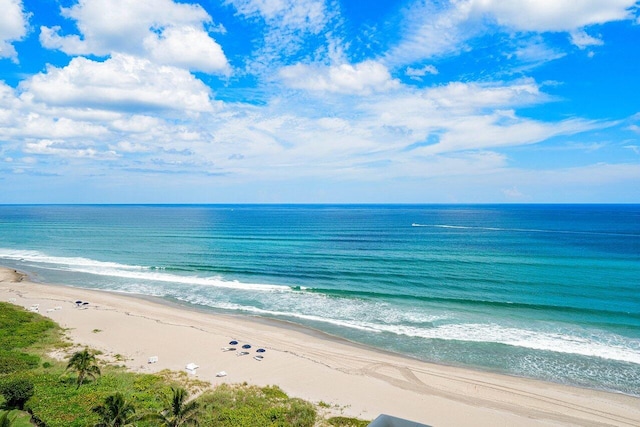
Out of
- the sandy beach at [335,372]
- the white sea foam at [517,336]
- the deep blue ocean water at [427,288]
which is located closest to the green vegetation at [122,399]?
the sandy beach at [335,372]

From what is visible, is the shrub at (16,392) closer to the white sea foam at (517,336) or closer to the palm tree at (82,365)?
the palm tree at (82,365)

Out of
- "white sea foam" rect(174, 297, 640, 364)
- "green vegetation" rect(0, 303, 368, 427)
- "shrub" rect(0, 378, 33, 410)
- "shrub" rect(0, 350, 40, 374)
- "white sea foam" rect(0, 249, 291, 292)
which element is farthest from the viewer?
"white sea foam" rect(0, 249, 291, 292)

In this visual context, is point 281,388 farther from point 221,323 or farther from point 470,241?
point 470,241

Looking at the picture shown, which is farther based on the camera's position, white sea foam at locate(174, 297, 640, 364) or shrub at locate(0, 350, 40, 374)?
white sea foam at locate(174, 297, 640, 364)

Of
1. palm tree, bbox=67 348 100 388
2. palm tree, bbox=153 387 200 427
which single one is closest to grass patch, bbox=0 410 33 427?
palm tree, bbox=67 348 100 388

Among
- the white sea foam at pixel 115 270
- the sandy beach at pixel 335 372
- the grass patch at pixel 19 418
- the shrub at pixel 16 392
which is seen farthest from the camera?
the white sea foam at pixel 115 270

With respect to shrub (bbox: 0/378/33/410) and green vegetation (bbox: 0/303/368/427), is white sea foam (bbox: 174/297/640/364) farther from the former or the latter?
shrub (bbox: 0/378/33/410)

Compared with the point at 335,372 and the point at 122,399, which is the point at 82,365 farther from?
the point at 335,372

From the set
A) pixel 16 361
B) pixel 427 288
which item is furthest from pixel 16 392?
pixel 427 288
